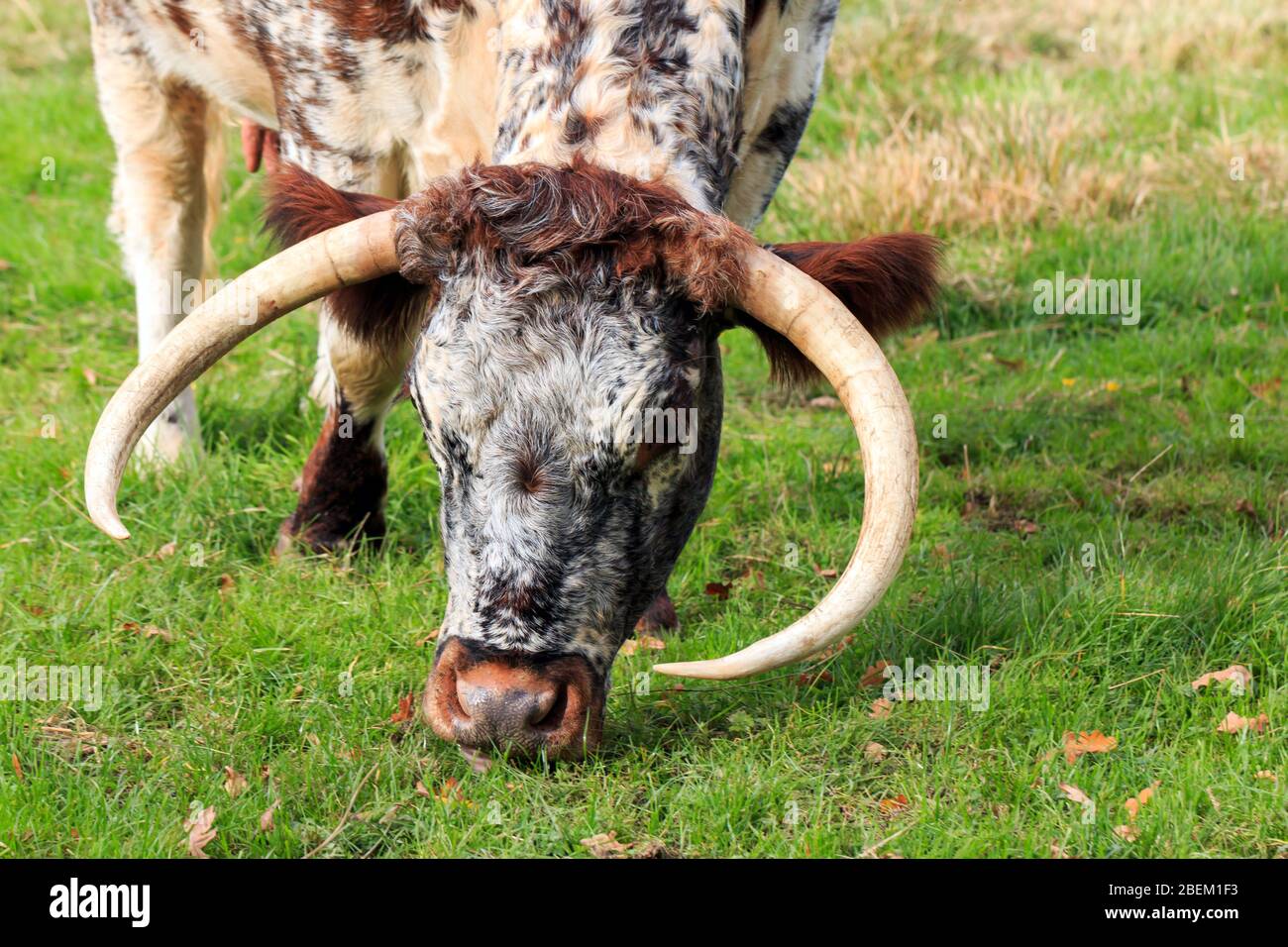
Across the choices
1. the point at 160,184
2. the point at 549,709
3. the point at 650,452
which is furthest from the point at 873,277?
the point at 160,184

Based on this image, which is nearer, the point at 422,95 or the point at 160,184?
the point at 422,95

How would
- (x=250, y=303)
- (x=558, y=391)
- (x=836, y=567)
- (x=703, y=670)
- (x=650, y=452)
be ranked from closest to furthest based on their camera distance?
(x=703, y=670)
(x=558, y=391)
(x=650, y=452)
(x=250, y=303)
(x=836, y=567)

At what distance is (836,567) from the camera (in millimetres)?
4988

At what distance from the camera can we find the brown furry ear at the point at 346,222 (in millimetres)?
3738

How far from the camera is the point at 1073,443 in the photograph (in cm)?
584

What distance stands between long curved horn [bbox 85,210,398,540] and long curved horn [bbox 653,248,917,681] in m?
0.92

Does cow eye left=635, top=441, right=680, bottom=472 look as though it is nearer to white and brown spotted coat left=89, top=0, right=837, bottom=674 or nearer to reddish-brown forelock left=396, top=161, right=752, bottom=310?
white and brown spotted coat left=89, top=0, right=837, bottom=674

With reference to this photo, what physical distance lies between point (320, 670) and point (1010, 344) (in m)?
3.86

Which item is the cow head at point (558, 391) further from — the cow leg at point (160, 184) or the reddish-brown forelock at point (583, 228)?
the cow leg at point (160, 184)

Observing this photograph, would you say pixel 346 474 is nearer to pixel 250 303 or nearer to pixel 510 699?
pixel 250 303

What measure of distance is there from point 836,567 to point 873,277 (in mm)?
1608

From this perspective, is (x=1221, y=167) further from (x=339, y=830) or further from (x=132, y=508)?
(x=339, y=830)

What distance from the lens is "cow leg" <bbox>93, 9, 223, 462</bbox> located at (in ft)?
18.9
